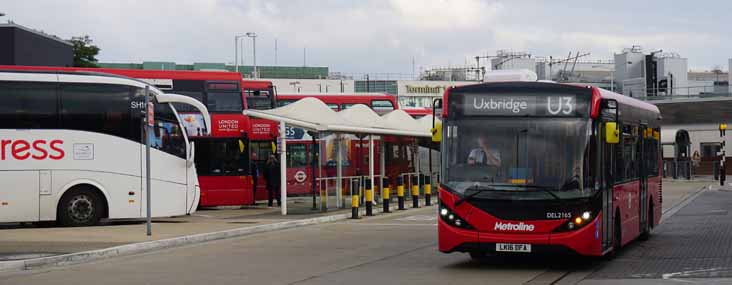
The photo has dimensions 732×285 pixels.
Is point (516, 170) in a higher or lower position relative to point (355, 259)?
higher

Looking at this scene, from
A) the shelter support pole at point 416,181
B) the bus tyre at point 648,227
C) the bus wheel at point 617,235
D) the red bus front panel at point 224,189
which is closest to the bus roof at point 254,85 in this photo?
the shelter support pole at point 416,181

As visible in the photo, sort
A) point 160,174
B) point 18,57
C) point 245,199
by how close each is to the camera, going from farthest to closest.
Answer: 1. point 18,57
2. point 245,199
3. point 160,174

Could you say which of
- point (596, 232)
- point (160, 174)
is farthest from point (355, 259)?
point (160, 174)

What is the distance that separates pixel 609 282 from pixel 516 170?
2.14 metres

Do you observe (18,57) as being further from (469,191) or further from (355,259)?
(469,191)

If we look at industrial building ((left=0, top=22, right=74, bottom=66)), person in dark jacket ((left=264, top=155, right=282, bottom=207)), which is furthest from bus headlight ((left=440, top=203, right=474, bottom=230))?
industrial building ((left=0, top=22, right=74, bottom=66))

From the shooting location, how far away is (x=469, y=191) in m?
15.0

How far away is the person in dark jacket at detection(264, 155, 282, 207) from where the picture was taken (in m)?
34.5

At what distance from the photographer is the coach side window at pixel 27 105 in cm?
2419

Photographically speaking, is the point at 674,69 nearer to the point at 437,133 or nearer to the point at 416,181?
the point at 416,181

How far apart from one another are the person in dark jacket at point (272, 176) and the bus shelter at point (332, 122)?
2.84 metres

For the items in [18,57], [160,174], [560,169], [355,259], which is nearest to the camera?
[560,169]

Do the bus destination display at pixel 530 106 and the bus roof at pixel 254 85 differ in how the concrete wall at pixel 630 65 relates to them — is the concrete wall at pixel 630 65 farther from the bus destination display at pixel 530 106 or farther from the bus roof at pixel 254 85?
the bus destination display at pixel 530 106

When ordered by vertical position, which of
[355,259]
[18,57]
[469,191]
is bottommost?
[355,259]
